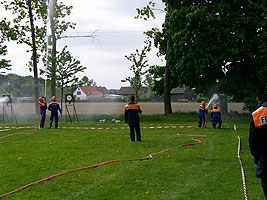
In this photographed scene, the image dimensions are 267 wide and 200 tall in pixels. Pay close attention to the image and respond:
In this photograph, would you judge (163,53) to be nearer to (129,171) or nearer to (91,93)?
(129,171)

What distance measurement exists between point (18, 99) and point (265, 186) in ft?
132

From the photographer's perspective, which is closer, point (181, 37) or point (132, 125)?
point (132, 125)

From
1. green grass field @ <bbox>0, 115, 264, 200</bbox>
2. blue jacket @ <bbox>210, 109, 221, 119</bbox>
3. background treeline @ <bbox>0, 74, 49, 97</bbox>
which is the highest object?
background treeline @ <bbox>0, 74, 49, 97</bbox>

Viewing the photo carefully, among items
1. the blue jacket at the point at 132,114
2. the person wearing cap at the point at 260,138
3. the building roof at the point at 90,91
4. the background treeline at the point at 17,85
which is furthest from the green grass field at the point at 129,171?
the building roof at the point at 90,91

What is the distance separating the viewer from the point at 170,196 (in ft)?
20.4

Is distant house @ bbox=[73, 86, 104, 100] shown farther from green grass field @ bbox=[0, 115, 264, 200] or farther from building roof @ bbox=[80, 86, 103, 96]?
green grass field @ bbox=[0, 115, 264, 200]

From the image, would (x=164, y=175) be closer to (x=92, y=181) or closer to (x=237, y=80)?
(x=92, y=181)

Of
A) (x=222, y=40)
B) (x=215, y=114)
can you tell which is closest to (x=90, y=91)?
(x=222, y=40)

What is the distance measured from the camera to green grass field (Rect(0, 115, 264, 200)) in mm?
6413

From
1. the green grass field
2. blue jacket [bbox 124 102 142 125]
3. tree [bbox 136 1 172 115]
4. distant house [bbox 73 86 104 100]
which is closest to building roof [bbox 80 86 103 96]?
distant house [bbox 73 86 104 100]

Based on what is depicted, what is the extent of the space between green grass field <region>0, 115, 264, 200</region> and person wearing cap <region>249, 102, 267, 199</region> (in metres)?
1.83

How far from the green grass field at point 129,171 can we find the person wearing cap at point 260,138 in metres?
1.83

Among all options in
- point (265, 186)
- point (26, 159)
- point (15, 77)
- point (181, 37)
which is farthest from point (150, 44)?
point (265, 186)

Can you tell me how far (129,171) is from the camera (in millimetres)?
8180
